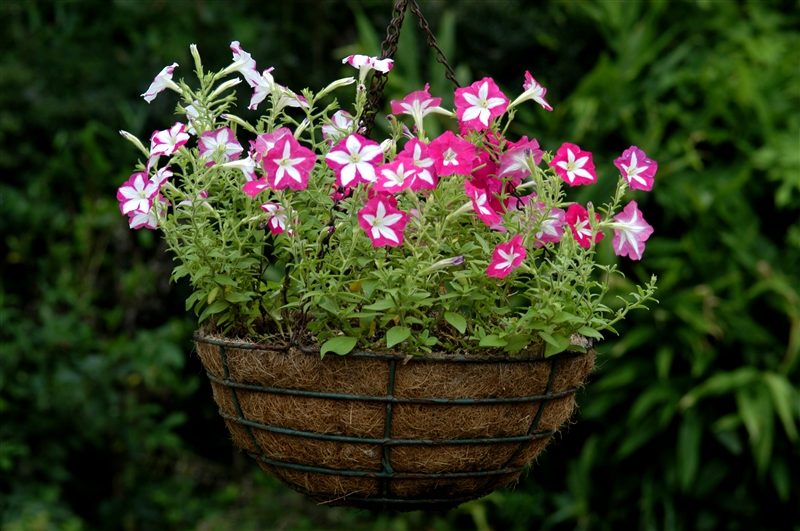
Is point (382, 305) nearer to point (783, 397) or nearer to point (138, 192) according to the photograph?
point (138, 192)

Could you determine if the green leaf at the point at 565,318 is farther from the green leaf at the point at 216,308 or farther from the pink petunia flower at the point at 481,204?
the green leaf at the point at 216,308

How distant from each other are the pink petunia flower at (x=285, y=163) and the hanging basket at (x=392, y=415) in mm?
220

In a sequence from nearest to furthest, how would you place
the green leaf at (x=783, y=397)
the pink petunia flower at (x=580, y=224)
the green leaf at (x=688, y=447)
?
the pink petunia flower at (x=580, y=224)
the green leaf at (x=783, y=397)
the green leaf at (x=688, y=447)

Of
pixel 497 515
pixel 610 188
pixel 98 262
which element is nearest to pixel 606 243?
pixel 610 188

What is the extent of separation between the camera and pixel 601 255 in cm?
306

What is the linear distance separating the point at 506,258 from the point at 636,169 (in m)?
0.24

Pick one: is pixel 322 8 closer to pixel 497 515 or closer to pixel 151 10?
pixel 151 10

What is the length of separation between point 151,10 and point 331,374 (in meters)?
2.89

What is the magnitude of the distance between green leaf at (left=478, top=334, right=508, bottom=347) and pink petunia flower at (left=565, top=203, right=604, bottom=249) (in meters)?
0.18

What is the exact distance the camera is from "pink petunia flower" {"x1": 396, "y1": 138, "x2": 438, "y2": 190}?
1.00 meters

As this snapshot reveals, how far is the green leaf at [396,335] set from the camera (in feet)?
3.29

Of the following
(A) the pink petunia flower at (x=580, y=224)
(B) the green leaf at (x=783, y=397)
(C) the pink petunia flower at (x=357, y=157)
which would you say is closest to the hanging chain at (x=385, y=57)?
(C) the pink petunia flower at (x=357, y=157)

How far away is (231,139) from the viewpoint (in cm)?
113

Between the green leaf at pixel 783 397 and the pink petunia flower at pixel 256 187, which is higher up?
the green leaf at pixel 783 397
